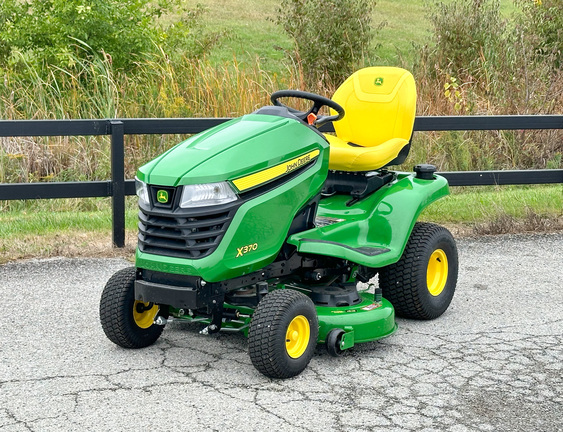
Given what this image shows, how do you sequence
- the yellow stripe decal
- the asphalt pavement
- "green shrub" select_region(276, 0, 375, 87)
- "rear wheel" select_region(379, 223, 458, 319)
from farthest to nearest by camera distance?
"green shrub" select_region(276, 0, 375, 87)
"rear wheel" select_region(379, 223, 458, 319)
the yellow stripe decal
the asphalt pavement

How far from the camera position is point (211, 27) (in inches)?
1028

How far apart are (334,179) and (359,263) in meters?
0.77

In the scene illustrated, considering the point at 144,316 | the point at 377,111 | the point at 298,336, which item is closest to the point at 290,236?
the point at 298,336

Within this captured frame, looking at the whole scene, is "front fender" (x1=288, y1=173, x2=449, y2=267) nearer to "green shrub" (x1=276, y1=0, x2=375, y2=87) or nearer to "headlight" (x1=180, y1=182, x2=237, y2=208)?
"headlight" (x1=180, y1=182, x2=237, y2=208)

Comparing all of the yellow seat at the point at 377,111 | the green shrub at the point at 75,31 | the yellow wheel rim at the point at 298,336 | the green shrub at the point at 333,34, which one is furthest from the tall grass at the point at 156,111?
the yellow wheel rim at the point at 298,336

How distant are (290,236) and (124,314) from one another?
3.15 ft

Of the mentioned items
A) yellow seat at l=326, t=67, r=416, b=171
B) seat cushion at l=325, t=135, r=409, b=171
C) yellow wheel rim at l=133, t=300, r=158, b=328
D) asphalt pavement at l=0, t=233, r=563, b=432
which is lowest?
asphalt pavement at l=0, t=233, r=563, b=432

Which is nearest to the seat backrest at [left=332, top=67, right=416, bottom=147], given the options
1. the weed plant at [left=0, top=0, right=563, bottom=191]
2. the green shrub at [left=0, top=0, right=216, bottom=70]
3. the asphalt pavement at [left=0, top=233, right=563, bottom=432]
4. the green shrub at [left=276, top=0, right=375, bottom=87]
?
the asphalt pavement at [left=0, top=233, right=563, bottom=432]

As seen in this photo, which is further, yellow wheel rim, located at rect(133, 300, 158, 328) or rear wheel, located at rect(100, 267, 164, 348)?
yellow wheel rim, located at rect(133, 300, 158, 328)

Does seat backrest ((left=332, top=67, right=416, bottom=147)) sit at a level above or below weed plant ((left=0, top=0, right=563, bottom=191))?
above

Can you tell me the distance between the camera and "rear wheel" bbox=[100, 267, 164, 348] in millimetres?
4750

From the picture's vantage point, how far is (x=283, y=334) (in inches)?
172

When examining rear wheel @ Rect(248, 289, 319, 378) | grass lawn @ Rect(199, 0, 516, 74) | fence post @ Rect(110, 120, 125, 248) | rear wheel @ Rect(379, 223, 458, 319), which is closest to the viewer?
rear wheel @ Rect(248, 289, 319, 378)

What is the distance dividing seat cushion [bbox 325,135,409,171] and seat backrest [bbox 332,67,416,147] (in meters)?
0.20
